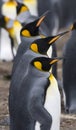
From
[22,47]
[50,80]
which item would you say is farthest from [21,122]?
[22,47]

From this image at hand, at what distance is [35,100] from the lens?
5.28 m

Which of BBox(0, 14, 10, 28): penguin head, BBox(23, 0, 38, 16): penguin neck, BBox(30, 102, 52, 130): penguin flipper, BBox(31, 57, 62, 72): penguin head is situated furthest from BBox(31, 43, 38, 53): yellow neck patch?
BBox(23, 0, 38, 16): penguin neck

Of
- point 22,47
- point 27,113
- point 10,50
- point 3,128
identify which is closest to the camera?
point 27,113

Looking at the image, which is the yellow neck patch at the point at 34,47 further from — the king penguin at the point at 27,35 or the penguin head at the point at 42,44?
the king penguin at the point at 27,35

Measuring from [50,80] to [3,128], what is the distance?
918mm

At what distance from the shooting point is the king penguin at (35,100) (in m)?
5.26

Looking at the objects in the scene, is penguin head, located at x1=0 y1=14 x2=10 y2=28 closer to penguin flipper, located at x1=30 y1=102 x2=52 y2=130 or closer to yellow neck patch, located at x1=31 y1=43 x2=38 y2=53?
yellow neck patch, located at x1=31 y1=43 x2=38 y2=53

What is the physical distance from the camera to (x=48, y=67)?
5527mm

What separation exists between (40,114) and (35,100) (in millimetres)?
125

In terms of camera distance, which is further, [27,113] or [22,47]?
[22,47]

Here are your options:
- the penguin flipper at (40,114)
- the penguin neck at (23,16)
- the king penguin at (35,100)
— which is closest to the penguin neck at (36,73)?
the king penguin at (35,100)

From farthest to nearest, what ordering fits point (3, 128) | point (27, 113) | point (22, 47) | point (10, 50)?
point (10, 50) → point (22, 47) → point (3, 128) → point (27, 113)

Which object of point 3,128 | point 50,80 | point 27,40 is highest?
point 27,40

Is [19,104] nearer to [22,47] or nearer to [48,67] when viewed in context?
[48,67]
